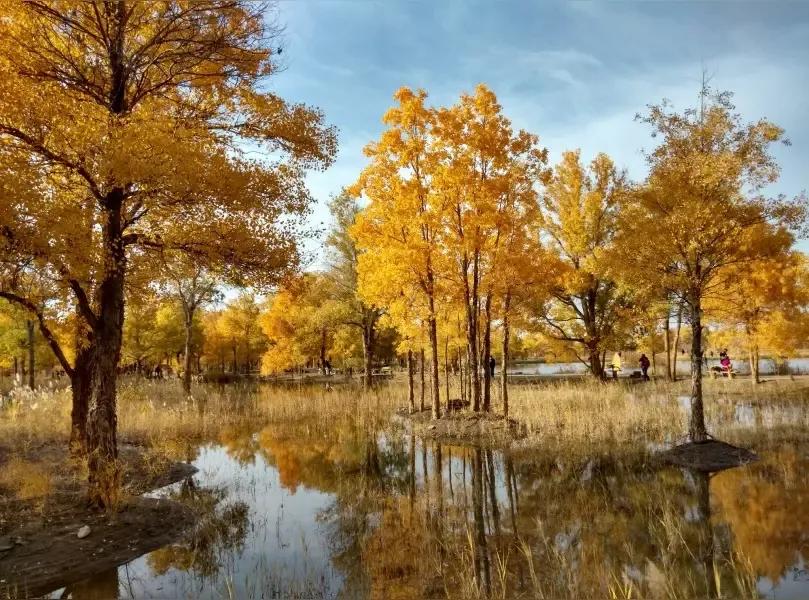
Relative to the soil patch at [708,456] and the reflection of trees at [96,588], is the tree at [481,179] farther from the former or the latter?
the reflection of trees at [96,588]

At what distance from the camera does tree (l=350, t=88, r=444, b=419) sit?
56.8ft

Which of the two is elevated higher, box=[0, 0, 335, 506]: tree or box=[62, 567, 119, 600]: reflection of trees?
box=[0, 0, 335, 506]: tree

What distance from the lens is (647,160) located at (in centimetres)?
1399

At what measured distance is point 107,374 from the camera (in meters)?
8.68

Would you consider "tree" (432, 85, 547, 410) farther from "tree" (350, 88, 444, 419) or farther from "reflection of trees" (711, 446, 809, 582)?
"reflection of trees" (711, 446, 809, 582)

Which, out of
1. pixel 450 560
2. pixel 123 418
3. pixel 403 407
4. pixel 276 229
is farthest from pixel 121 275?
pixel 403 407

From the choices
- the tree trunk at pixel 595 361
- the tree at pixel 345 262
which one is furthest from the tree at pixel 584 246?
the tree at pixel 345 262

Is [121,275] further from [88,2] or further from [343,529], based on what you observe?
[343,529]

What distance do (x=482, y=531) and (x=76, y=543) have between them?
19.4ft

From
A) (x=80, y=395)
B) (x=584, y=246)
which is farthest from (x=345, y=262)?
(x=80, y=395)

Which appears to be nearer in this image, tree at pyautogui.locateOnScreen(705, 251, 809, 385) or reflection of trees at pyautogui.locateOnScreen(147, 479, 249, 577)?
reflection of trees at pyautogui.locateOnScreen(147, 479, 249, 577)

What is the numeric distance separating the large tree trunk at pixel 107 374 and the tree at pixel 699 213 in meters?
11.5

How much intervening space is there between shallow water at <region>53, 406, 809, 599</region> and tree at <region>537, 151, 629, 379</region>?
47.8ft

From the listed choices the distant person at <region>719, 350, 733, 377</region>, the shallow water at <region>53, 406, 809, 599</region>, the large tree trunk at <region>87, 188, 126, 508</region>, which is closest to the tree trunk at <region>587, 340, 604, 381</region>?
the distant person at <region>719, 350, 733, 377</region>
